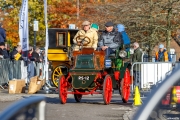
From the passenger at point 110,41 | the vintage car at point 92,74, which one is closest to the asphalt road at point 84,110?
the vintage car at point 92,74

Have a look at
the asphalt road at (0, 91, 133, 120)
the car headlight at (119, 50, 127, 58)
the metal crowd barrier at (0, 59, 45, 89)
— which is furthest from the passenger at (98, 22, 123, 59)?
the metal crowd barrier at (0, 59, 45, 89)

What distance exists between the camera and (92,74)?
15383mm

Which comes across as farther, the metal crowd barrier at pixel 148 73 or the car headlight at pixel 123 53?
the metal crowd barrier at pixel 148 73

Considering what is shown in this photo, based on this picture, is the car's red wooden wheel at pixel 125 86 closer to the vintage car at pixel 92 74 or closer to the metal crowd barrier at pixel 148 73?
the vintage car at pixel 92 74

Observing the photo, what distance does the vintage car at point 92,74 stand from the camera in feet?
50.5

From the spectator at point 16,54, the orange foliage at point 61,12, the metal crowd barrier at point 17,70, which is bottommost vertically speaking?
the metal crowd barrier at point 17,70

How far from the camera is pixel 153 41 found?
32688 millimetres

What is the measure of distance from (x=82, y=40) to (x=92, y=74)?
3.52 ft

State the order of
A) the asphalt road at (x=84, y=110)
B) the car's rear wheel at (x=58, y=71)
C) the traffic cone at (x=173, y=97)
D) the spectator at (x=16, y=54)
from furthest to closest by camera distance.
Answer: the spectator at (x=16, y=54) < the car's rear wheel at (x=58, y=71) < the asphalt road at (x=84, y=110) < the traffic cone at (x=173, y=97)

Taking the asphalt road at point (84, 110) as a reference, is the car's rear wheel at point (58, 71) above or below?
above

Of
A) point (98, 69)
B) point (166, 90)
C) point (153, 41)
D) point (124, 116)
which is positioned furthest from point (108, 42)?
point (153, 41)

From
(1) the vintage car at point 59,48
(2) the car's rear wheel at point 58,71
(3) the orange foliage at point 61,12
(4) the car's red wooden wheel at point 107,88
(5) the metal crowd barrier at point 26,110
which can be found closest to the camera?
(5) the metal crowd barrier at point 26,110

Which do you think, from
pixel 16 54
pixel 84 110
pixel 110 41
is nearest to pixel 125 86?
pixel 110 41

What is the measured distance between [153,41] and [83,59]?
1754cm
